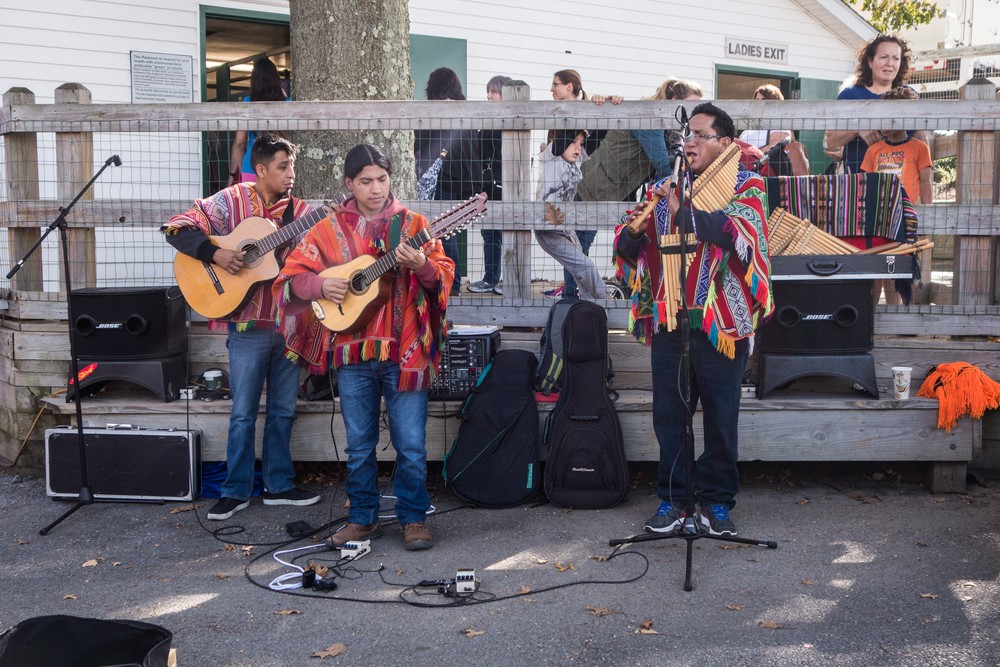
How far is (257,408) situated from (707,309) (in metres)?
2.54

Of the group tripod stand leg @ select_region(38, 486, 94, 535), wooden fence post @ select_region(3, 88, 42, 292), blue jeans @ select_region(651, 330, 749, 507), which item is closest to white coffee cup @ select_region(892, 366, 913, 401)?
blue jeans @ select_region(651, 330, 749, 507)

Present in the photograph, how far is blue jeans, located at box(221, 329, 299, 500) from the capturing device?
5.55 m

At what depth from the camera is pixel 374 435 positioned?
16.6ft

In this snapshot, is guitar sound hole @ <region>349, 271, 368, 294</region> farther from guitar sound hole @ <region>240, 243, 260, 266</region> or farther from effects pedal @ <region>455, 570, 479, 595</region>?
effects pedal @ <region>455, 570, 479, 595</region>

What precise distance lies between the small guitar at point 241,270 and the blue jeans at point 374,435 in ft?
2.85

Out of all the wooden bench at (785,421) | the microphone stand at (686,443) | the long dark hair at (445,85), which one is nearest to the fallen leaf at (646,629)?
the microphone stand at (686,443)

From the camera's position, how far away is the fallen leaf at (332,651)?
379cm

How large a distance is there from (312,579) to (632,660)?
1.51 m

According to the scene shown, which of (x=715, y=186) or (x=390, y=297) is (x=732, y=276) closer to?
(x=715, y=186)

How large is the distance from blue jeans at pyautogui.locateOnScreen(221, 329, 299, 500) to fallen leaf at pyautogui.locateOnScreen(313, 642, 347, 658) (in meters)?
1.94

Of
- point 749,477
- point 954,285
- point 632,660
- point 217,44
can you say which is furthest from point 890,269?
point 217,44

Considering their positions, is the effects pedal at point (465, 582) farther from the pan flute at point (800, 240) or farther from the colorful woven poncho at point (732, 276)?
the pan flute at point (800, 240)

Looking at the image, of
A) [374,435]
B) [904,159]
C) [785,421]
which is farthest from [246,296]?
[904,159]

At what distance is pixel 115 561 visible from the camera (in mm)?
4895
